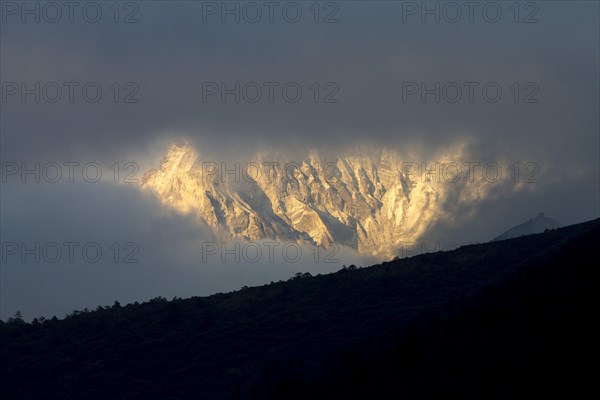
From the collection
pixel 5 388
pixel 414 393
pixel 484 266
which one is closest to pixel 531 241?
pixel 484 266

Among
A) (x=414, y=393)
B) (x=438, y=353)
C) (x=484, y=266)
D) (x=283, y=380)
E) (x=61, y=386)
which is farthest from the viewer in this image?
(x=484, y=266)

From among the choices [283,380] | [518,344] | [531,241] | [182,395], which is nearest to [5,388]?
[182,395]

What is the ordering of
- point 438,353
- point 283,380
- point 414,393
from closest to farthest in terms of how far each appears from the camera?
point 414,393
point 438,353
point 283,380

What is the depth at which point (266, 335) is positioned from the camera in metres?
107

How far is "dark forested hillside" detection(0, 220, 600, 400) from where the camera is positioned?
74.3 metres

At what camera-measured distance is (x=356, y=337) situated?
322ft

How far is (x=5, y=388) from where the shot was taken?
338 feet

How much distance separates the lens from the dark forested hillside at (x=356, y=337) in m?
74.3

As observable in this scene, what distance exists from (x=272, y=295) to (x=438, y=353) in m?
45.3

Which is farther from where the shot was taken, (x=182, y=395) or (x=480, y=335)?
(x=182, y=395)

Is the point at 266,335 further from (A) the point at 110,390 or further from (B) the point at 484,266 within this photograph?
(B) the point at 484,266

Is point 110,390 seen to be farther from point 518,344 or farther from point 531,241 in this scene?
point 531,241

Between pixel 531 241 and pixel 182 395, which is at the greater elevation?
pixel 531 241

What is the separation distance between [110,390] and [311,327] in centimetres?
2174
